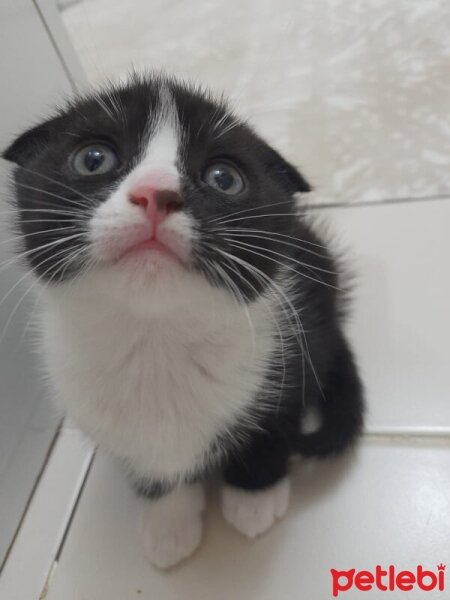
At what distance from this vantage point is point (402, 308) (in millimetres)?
937

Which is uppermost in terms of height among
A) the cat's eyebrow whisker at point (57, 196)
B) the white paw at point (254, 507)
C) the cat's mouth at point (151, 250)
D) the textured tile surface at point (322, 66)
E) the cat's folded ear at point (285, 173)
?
the textured tile surface at point (322, 66)

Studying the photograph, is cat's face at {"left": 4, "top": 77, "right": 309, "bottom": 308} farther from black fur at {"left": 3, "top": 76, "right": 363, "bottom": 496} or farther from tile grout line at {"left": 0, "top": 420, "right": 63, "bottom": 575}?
tile grout line at {"left": 0, "top": 420, "right": 63, "bottom": 575}

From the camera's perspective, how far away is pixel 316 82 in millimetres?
1354

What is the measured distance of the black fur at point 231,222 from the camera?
0.49 m

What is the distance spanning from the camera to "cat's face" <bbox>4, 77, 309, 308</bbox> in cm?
46

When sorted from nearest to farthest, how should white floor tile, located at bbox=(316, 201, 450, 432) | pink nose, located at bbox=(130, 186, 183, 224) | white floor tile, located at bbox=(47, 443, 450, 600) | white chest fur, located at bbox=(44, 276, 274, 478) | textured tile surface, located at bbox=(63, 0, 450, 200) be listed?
pink nose, located at bbox=(130, 186, 183, 224) → white chest fur, located at bbox=(44, 276, 274, 478) → white floor tile, located at bbox=(47, 443, 450, 600) → white floor tile, located at bbox=(316, 201, 450, 432) → textured tile surface, located at bbox=(63, 0, 450, 200)

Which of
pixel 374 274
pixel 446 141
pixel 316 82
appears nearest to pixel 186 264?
pixel 374 274

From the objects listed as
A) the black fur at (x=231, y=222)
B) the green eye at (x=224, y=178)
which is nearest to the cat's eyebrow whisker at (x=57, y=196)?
the black fur at (x=231, y=222)

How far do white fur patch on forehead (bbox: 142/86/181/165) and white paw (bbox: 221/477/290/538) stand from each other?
1.49 feet

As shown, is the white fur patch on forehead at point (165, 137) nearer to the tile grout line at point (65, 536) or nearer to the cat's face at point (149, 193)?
the cat's face at point (149, 193)

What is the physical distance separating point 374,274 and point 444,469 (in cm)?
37

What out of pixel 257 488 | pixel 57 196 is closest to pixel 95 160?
pixel 57 196

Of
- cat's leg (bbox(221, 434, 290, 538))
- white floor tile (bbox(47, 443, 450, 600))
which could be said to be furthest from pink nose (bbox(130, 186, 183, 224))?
white floor tile (bbox(47, 443, 450, 600))

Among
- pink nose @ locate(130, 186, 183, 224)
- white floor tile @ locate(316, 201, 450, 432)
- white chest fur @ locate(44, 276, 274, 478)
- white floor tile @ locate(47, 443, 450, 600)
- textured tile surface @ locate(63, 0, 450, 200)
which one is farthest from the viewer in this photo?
textured tile surface @ locate(63, 0, 450, 200)
